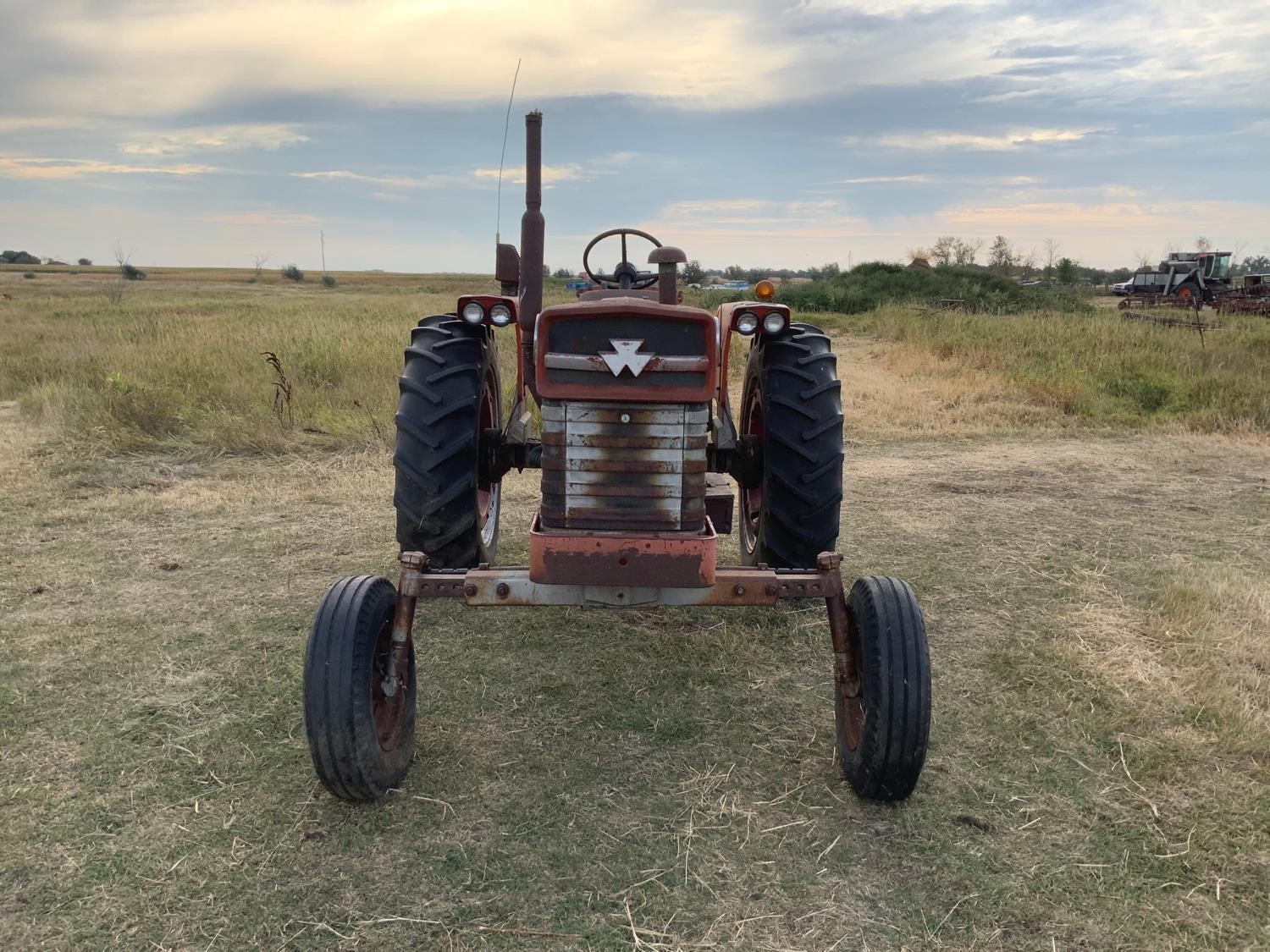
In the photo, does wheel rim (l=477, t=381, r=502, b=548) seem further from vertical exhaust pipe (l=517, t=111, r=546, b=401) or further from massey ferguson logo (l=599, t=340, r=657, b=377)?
massey ferguson logo (l=599, t=340, r=657, b=377)

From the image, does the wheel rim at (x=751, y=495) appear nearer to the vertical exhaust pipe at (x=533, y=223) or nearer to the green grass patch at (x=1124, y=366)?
the vertical exhaust pipe at (x=533, y=223)

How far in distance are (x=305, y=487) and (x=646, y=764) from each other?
177 inches

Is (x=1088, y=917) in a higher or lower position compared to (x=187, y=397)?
lower

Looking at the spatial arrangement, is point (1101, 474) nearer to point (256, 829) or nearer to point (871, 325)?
point (256, 829)

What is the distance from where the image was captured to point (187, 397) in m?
8.80

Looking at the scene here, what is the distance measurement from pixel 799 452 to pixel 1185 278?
101 ft

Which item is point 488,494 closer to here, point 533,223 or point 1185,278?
point 533,223

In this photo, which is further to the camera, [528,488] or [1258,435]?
[1258,435]

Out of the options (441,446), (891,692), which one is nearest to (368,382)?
(441,446)

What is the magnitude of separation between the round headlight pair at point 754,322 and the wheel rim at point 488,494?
1.29 metres

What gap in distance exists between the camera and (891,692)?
2648 mm

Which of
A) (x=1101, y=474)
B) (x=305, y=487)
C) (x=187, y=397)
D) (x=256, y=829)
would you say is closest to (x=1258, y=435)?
(x=1101, y=474)

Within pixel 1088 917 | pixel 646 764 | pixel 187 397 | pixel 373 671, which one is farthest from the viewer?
pixel 187 397

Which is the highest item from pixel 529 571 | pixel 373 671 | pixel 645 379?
pixel 645 379
